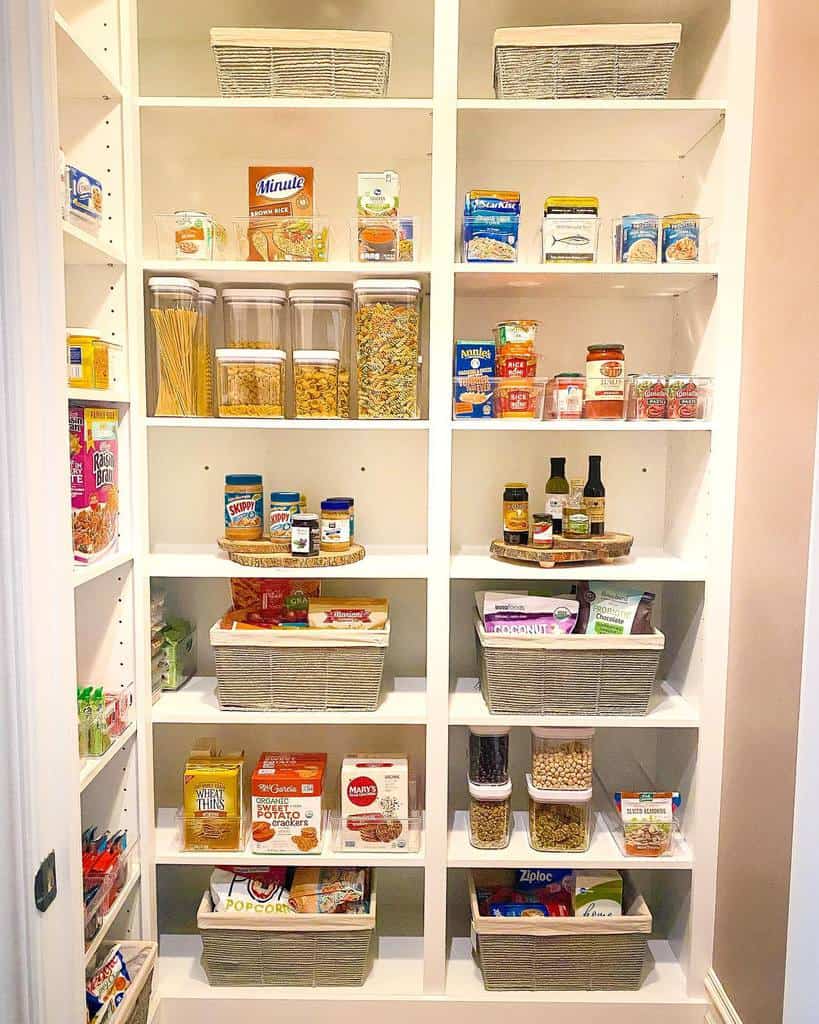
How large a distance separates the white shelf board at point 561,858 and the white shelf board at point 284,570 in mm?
668

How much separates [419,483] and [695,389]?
2.40ft

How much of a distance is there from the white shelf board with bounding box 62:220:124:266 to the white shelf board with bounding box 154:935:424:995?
165 cm

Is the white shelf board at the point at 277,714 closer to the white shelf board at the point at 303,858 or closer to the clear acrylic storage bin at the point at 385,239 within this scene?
the white shelf board at the point at 303,858

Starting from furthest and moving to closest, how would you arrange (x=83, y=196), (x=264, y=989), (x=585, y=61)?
(x=264, y=989)
(x=585, y=61)
(x=83, y=196)

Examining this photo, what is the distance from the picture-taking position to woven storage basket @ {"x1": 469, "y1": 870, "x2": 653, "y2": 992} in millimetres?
2002

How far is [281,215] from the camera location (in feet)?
6.39

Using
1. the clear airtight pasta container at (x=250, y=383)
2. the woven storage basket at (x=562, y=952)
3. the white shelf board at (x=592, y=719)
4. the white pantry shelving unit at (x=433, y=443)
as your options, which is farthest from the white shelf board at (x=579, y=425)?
the woven storage basket at (x=562, y=952)

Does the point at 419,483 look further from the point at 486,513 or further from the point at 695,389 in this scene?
the point at 695,389

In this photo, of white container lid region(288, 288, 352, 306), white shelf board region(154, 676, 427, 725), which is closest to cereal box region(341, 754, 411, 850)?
white shelf board region(154, 676, 427, 725)

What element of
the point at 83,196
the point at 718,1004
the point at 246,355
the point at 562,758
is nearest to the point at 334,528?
the point at 246,355

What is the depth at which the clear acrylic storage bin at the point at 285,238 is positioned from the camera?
1922mm

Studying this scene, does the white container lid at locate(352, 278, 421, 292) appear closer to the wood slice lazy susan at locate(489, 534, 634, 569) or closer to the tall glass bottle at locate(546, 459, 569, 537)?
the tall glass bottle at locate(546, 459, 569, 537)

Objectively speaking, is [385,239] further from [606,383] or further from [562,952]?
[562,952]

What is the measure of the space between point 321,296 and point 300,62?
19.2 inches
